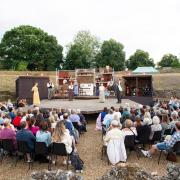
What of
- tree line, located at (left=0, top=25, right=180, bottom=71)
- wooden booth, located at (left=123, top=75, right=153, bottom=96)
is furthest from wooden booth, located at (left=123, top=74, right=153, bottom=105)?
tree line, located at (left=0, top=25, right=180, bottom=71)

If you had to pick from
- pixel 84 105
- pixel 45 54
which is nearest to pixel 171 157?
pixel 84 105

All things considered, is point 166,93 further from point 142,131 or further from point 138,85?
point 142,131

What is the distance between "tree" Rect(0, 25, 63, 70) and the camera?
49594 mm

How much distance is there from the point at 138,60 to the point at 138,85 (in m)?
33.2

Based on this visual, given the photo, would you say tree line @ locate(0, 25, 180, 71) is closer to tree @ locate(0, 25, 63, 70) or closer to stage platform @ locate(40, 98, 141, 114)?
tree @ locate(0, 25, 63, 70)

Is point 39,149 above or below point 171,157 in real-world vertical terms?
above

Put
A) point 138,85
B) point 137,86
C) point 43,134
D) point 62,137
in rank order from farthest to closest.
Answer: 1. point 138,85
2. point 137,86
3. point 43,134
4. point 62,137

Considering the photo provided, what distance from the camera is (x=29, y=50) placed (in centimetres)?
5066

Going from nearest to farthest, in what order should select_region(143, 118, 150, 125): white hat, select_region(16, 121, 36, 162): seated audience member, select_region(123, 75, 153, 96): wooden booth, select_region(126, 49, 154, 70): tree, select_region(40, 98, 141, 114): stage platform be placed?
select_region(16, 121, 36, 162): seated audience member, select_region(143, 118, 150, 125): white hat, select_region(40, 98, 141, 114): stage platform, select_region(123, 75, 153, 96): wooden booth, select_region(126, 49, 154, 70): tree

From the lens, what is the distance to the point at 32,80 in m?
22.6

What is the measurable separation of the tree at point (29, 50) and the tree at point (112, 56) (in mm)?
6615

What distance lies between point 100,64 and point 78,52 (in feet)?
16.4

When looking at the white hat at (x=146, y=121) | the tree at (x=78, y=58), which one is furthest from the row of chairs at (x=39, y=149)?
the tree at (x=78, y=58)

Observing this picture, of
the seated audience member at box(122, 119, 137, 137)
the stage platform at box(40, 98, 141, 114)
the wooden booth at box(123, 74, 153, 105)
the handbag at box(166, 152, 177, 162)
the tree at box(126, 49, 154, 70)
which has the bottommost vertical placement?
the handbag at box(166, 152, 177, 162)
